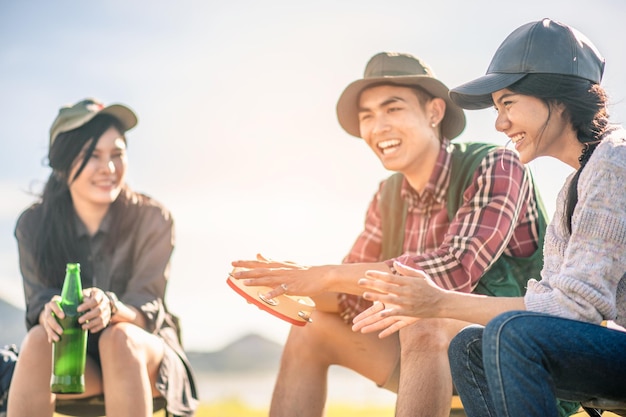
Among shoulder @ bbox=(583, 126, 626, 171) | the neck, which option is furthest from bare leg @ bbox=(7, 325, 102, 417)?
shoulder @ bbox=(583, 126, 626, 171)

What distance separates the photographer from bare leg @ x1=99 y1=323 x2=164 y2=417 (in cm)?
355

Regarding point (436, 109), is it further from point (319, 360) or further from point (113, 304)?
point (113, 304)

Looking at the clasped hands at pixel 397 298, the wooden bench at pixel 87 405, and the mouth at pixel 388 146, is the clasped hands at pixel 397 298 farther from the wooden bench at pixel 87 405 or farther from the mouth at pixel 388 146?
the wooden bench at pixel 87 405

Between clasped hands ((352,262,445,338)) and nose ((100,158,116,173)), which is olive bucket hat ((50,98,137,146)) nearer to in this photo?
nose ((100,158,116,173))

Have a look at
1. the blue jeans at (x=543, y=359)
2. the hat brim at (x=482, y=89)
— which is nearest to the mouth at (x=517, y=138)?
the hat brim at (x=482, y=89)

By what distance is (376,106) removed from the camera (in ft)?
12.8

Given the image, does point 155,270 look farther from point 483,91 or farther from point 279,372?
point 483,91

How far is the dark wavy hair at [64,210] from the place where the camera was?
164 inches

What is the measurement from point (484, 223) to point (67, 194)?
2073mm

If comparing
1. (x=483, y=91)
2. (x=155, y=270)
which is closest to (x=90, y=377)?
(x=155, y=270)

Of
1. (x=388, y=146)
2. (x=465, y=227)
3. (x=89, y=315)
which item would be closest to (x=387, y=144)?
(x=388, y=146)

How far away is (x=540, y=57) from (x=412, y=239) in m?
1.30

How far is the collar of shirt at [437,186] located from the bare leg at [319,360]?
610 millimetres

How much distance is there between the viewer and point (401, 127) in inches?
150
